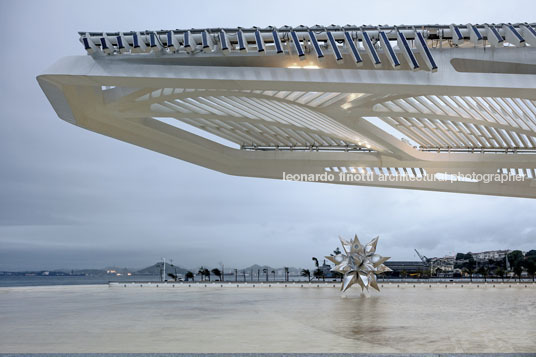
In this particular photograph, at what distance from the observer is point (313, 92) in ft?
58.3

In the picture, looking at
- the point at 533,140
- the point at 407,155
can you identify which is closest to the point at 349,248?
the point at 407,155

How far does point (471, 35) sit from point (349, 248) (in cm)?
1687

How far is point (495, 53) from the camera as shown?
1425 cm

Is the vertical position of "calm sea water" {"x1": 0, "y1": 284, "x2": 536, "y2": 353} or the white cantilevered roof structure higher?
the white cantilevered roof structure

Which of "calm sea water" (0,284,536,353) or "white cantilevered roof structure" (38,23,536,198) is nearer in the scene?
"calm sea water" (0,284,536,353)

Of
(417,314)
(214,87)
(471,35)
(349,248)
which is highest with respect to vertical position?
(471,35)

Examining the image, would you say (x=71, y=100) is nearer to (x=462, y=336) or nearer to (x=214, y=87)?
(x=214, y=87)

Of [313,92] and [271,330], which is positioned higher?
[313,92]

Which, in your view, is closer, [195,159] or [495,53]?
[495,53]

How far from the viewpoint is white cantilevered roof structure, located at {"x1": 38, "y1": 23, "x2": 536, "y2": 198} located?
13570mm

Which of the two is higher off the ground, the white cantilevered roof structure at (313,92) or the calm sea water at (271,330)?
the white cantilevered roof structure at (313,92)

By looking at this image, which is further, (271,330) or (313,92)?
(313,92)

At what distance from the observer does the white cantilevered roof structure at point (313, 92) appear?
13.6 m

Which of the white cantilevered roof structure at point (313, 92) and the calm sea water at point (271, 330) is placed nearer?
the calm sea water at point (271, 330)
